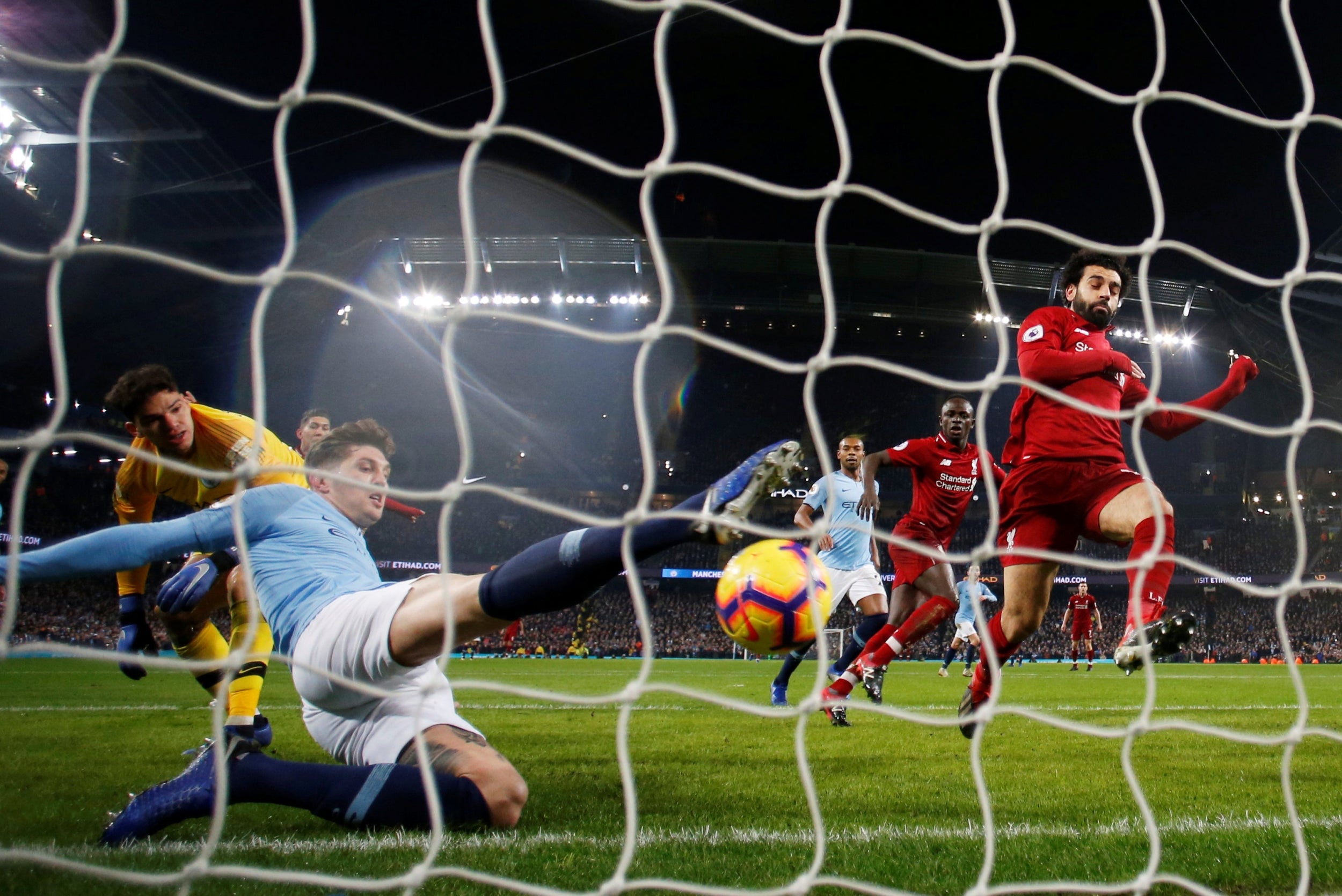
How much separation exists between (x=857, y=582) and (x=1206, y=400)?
4052 mm

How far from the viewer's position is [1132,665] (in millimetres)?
2988

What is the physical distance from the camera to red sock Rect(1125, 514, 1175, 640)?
10.4 feet

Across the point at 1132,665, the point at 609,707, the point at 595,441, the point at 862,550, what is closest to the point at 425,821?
the point at 1132,665

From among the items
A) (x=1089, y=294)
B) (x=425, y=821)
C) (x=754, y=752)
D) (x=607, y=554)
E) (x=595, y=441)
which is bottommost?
(x=595, y=441)

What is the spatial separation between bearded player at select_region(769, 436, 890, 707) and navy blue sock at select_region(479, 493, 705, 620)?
484 centimetres

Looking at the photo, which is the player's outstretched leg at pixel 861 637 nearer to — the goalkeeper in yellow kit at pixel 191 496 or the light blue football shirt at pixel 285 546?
the goalkeeper in yellow kit at pixel 191 496

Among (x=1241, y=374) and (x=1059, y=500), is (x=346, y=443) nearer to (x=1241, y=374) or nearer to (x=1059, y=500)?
(x=1059, y=500)

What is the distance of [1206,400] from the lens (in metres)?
3.62

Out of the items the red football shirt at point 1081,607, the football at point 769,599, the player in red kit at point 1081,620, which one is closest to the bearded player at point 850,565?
the football at point 769,599

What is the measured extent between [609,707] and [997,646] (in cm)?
404

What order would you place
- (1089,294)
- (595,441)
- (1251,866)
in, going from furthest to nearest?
(595,441) → (1089,294) → (1251,866)

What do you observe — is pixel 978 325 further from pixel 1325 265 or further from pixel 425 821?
pixel 425 821

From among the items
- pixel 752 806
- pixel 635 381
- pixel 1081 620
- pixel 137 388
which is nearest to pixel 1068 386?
pixel 752 806

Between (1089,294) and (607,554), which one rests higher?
(1089,294)
